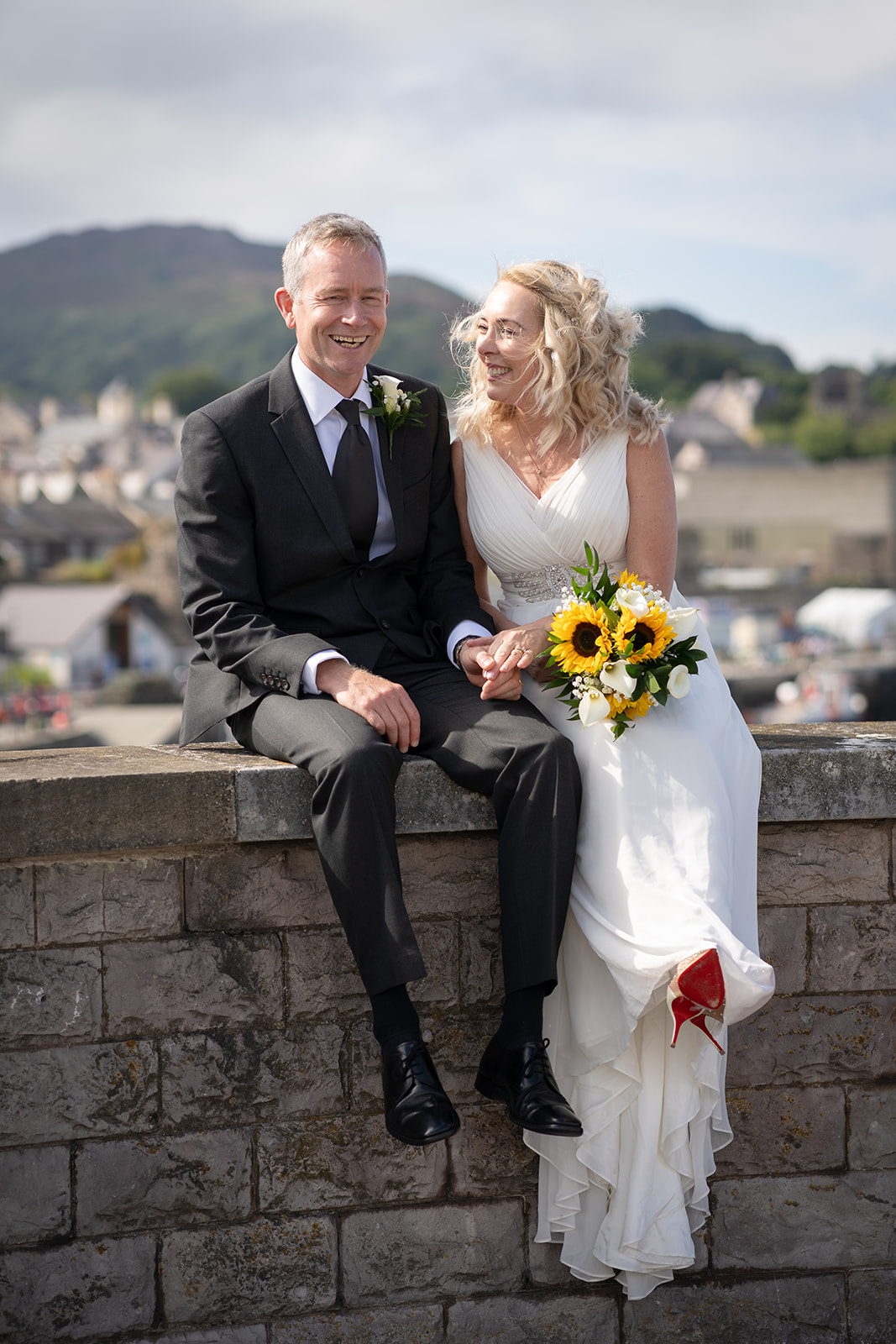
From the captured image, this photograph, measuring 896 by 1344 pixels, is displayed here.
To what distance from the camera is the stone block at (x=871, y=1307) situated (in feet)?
10.3

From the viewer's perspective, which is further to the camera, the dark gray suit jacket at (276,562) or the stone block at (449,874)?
the dark gray suit jacket at (276,562)

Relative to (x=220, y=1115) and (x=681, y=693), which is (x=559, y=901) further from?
(x=220, y=1115)

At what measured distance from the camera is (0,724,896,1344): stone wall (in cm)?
280

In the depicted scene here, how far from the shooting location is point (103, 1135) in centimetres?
282

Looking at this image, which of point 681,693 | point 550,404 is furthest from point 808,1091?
point 550,404

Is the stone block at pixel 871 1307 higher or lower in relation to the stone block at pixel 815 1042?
lower

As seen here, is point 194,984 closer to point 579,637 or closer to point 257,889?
point 257,889

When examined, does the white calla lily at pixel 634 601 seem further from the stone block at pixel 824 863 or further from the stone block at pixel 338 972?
the stone block at pixel 338 972

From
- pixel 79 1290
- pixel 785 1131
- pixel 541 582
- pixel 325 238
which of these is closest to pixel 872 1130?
pixel 785 1131

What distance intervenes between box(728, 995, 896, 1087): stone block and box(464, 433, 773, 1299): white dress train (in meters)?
0.24

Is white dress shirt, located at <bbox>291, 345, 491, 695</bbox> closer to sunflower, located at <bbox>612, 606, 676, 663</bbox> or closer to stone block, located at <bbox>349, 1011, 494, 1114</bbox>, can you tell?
sunflower, located at <bbox>612, 606, 676, 663</bbox>

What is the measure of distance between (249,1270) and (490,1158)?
59cm

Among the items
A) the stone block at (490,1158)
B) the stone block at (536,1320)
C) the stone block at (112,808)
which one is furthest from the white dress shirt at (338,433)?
the stone block at (536,1320)

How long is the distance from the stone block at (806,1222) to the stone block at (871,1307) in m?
0.03
